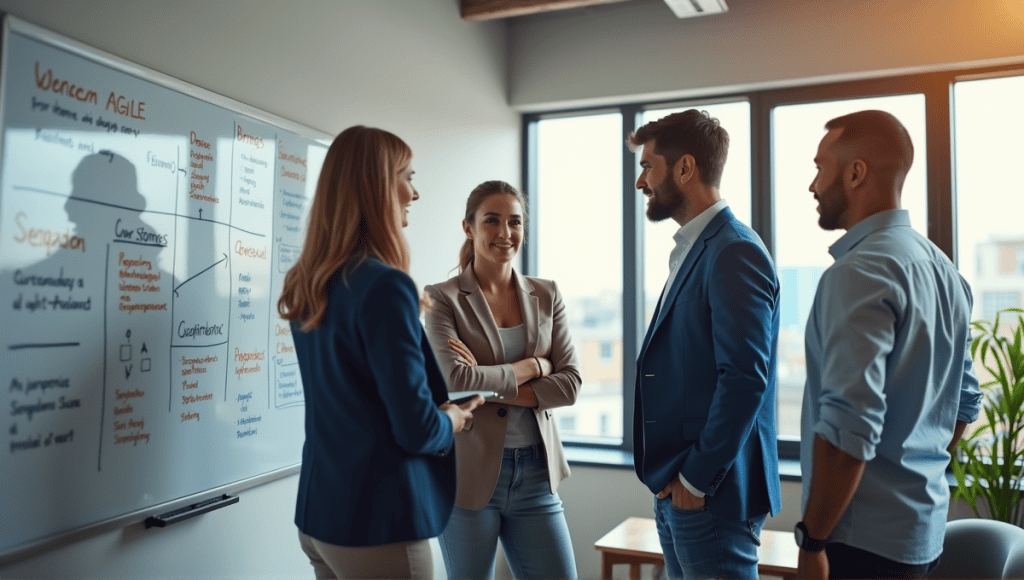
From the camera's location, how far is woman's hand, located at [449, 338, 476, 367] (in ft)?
6.82

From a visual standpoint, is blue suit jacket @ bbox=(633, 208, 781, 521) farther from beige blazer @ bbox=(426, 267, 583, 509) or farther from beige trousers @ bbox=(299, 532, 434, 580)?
beige trousers @ bbox=(299, 532, 434, 580)

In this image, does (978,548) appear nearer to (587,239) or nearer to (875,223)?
(875,223)

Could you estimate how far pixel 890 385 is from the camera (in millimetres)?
1277

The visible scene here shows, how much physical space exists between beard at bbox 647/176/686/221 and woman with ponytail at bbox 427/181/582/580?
1.89ft

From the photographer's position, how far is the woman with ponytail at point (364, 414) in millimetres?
1309

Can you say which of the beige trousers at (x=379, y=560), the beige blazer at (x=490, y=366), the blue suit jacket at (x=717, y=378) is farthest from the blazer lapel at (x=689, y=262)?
the beige trousers at (x=379, y=560)

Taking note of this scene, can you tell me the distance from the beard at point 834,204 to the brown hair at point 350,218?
34.7 inches

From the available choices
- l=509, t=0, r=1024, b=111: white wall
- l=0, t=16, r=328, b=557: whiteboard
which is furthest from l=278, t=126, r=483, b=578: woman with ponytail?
l=509, t=0, r=1024, b=111: white wall

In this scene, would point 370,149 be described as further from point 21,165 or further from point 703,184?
point 703,184

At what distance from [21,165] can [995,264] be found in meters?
3.55

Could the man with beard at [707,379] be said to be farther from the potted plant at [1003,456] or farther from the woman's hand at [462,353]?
the potted plant at [1003,456]

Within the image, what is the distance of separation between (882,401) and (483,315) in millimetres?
1218

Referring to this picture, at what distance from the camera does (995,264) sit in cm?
310

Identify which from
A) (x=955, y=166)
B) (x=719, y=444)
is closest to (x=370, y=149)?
(x=719, y=444)
